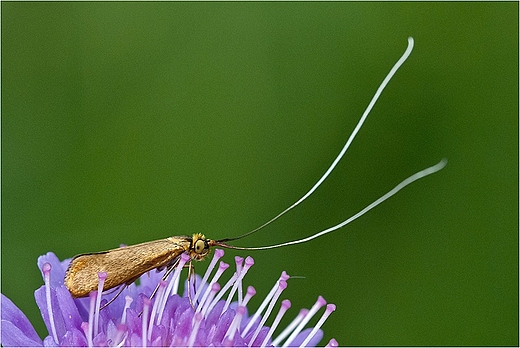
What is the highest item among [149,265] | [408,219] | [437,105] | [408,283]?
[437,105]

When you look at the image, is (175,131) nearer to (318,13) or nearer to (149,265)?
(318,13)

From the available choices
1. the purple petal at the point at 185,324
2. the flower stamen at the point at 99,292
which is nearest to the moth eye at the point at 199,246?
the purple petal at the point at 185,324

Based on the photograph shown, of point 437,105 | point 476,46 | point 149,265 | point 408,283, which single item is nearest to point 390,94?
point 437,105

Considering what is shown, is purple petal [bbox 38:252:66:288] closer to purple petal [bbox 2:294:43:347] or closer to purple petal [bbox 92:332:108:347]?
purple petal [bbox 2:294:43:347]

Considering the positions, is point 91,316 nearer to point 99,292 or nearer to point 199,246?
point 99,292

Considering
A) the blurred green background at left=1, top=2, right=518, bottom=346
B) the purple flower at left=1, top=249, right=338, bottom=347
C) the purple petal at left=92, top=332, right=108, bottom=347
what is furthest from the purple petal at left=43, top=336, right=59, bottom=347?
the blurred green background at left=1, top=2, right=518, bottom=346

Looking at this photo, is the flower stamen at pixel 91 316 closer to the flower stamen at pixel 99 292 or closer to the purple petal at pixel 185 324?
the flower stamen at pixel 99 292
